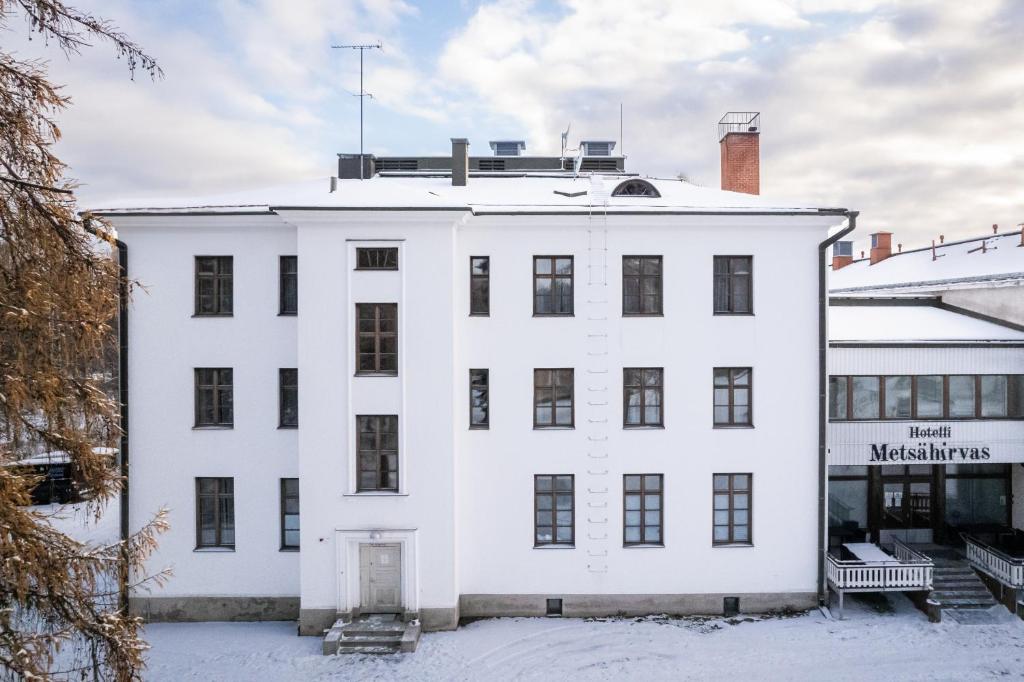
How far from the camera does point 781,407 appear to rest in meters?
15.9

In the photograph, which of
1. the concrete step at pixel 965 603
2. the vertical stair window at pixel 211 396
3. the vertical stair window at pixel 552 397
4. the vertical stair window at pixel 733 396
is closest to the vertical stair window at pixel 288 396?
the vertical stair window at pixel 211 396

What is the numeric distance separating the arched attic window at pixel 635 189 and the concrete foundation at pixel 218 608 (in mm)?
13802

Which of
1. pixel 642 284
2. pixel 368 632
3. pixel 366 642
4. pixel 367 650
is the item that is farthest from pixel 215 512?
pixel 642 284

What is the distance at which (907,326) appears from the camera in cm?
1800

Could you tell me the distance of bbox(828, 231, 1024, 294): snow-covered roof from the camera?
21984mm

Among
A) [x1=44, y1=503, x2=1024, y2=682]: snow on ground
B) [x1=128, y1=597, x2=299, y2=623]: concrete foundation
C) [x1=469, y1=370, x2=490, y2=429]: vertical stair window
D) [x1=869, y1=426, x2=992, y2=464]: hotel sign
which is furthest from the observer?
[x1=869, y1=426, x2=992, y2=464]: hotel sign

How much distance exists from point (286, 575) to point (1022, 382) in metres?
20.4

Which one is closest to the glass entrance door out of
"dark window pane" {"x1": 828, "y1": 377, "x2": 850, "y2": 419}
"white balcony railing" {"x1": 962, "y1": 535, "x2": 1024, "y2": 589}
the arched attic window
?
"white balcony railing" {"x1": 962, "y1": 535, "x2": 1024, "y2": 589}

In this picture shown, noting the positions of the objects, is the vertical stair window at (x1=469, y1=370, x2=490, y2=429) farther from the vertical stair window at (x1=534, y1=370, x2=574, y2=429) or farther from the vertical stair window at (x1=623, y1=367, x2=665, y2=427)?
the vertical stair window at (x1=623, y1=367, x2=665, y2=427)

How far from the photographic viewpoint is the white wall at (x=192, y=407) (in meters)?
15.6

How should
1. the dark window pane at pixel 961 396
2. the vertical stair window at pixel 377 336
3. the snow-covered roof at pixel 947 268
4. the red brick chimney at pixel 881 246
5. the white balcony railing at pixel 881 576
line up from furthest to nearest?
the red brick chimney at pixel 881 246 → the snow-covered roof at pixel 947 268 → the dark window pane at pixel 961 396 → the white balcony railing at pixel 881 576 → the vertical stair window at pixel 377 336

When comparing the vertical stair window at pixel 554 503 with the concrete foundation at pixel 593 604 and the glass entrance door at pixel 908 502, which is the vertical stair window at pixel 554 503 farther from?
the glass entrance door at pixel 908 502

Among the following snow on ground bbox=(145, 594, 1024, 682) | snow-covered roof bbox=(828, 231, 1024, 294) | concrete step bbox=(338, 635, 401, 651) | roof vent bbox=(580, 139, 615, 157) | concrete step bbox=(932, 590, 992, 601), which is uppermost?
roof vent bbox=(580, 139, 615, 157)

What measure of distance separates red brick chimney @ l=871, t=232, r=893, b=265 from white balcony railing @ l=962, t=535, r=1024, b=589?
21.5m
